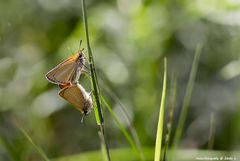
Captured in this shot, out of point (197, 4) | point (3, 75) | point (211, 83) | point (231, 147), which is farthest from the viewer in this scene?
point (211, 83)

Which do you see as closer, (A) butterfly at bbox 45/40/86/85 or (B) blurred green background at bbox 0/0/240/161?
(A) butterfly at bbox 45/40/86/85

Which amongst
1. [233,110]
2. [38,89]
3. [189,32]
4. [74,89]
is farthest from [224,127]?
[74,89]

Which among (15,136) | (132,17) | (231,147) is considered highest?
(132,17)

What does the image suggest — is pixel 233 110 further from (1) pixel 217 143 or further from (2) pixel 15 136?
(2) pixel 15 136

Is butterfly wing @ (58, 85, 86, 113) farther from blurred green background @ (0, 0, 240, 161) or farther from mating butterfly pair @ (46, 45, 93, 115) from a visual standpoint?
blurred green background @ (0, 0, 240, 161)

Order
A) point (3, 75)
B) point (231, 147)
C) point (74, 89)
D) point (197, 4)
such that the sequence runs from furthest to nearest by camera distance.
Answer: point (3, 75) < point (231, 147) < point (197, 4) < point (74, 89)

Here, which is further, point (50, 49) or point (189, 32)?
point (50, 49)

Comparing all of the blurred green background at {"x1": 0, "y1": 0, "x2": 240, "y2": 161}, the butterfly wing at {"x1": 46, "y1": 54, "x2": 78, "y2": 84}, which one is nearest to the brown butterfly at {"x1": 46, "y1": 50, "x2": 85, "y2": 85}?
the butterfly wing at {"x1": 46, "y1": 54, "x2": 78, "y2": 84}
